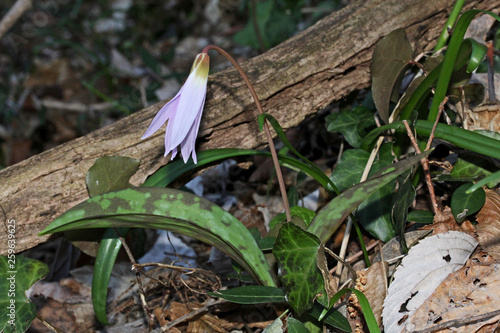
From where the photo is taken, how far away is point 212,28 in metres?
4.95

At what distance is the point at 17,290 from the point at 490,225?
1.51 m

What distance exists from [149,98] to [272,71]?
170cm

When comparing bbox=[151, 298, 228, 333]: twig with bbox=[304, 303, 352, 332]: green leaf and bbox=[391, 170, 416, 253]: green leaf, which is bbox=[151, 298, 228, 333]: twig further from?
bbox=[391, 170, 416, 253]: green leaf

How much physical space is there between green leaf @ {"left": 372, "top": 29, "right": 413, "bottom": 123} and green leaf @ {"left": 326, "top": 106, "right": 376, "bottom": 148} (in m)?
0.15

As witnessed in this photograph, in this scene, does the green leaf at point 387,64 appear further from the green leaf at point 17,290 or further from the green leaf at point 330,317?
the green leaf at point 17,290

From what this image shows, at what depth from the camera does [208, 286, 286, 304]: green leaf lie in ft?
4.12

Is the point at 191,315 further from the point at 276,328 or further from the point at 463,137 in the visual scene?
the point at 463,137

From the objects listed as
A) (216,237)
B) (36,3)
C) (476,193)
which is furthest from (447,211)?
(36,3)

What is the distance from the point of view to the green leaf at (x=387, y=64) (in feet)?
5.57

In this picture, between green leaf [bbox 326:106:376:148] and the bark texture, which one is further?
green leaf [bbox 326:106:376:148]

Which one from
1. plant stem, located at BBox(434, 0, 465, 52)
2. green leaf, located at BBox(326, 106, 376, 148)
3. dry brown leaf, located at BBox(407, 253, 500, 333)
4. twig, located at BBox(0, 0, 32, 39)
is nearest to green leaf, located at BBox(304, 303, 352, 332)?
dry brown leaf, located at BBox(407, 253, 500, 333)

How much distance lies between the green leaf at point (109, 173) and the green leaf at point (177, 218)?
0.24 metres

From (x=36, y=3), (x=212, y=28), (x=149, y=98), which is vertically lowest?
(x=149, y=98)

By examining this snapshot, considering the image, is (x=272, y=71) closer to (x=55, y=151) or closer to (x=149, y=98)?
(x=55, y=151)
